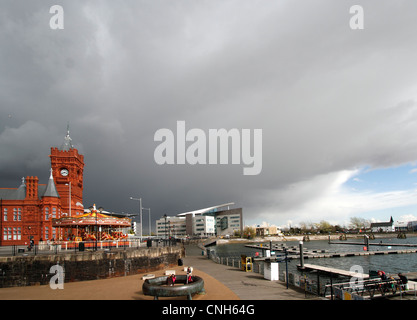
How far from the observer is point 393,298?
19406mm

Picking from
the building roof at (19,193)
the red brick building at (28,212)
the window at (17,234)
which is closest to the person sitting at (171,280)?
the red brick building at (28,212)

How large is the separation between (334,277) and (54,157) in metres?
62.9

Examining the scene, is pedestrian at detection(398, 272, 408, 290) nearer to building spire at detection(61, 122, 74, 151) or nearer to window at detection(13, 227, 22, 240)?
window at detection(13, 227, 22, 240)

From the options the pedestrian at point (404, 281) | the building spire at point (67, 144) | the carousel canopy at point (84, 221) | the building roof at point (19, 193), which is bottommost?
the pedestrian at point (404, 281)

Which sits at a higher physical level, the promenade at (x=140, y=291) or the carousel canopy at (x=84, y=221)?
the carousel canopy at (x=84, y=221)

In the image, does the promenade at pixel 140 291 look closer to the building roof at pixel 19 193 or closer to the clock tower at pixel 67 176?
the building roof at pixel 19 193

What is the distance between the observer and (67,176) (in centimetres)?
6975

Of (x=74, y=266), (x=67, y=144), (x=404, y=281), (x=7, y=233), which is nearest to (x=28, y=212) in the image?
(x=7, y=233)

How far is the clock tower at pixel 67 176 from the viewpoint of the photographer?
67812 mm

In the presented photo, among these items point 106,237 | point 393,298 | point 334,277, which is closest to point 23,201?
point 106,237

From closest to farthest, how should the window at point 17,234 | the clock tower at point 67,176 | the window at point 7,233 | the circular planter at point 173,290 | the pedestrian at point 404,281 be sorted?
the circular planter at point 173,290 → the pedestrian at point 404,281 → the window at point 7,233 → the window at point 17,234 → the clock tower at point 67,176

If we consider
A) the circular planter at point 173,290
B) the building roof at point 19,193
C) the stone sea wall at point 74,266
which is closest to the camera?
the circular planter at point 173,290

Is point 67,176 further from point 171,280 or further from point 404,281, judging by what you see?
point 404,281

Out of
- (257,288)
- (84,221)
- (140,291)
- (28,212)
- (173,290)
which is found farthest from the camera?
(28,212)
